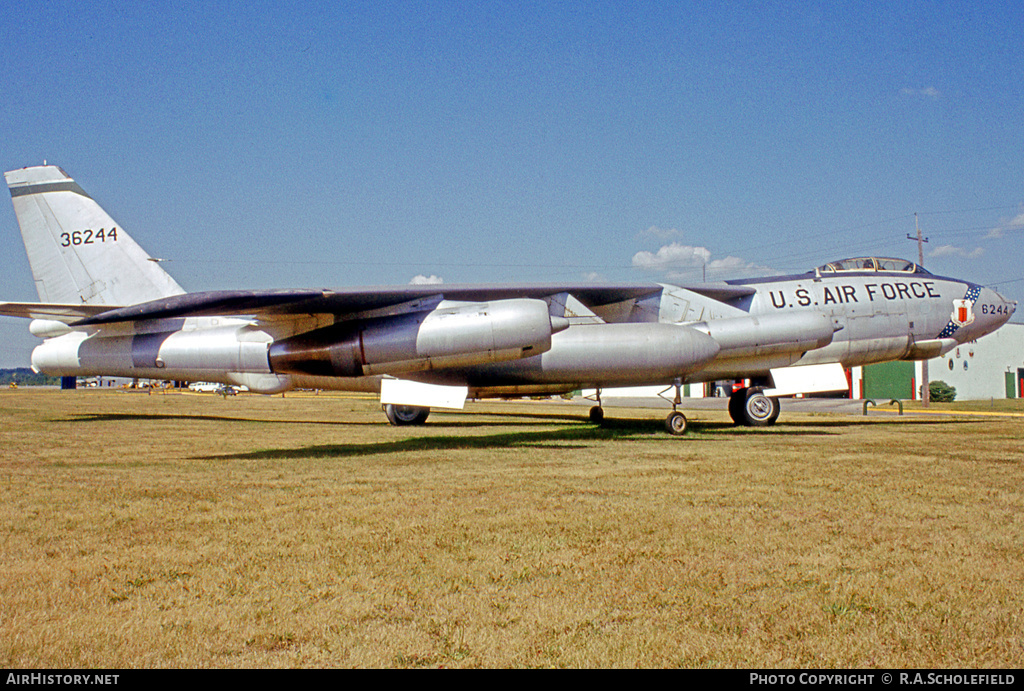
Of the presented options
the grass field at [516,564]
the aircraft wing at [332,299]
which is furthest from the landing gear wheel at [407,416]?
the grass field at [516,564]

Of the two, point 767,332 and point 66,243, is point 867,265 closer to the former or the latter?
point 767,332

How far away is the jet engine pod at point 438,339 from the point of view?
10727mm

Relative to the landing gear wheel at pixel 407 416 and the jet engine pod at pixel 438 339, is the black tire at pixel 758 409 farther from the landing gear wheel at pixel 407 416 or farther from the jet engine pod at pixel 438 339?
the landing gear wheel at pixel 407 416

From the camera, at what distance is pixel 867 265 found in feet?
52.4

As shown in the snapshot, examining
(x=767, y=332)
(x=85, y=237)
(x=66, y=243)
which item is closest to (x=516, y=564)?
(x=767, y=332)

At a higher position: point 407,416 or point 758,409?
point 758,409

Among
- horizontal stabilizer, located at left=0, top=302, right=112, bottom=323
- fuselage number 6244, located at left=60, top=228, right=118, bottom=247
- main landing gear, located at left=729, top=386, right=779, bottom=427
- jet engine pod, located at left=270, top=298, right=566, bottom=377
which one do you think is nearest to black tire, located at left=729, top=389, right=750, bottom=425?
main landing gear, located at left=729, top=386, right=779, bottom=427

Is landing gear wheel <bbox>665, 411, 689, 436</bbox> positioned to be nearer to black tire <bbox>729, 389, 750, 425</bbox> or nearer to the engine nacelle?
the engine nacelle

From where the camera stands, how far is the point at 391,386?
13398mm

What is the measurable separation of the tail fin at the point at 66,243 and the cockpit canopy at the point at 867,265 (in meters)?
14.7

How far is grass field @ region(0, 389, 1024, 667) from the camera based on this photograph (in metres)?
2.90

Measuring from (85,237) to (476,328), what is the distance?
933cm

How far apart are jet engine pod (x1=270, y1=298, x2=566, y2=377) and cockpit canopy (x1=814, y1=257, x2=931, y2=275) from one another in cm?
817
